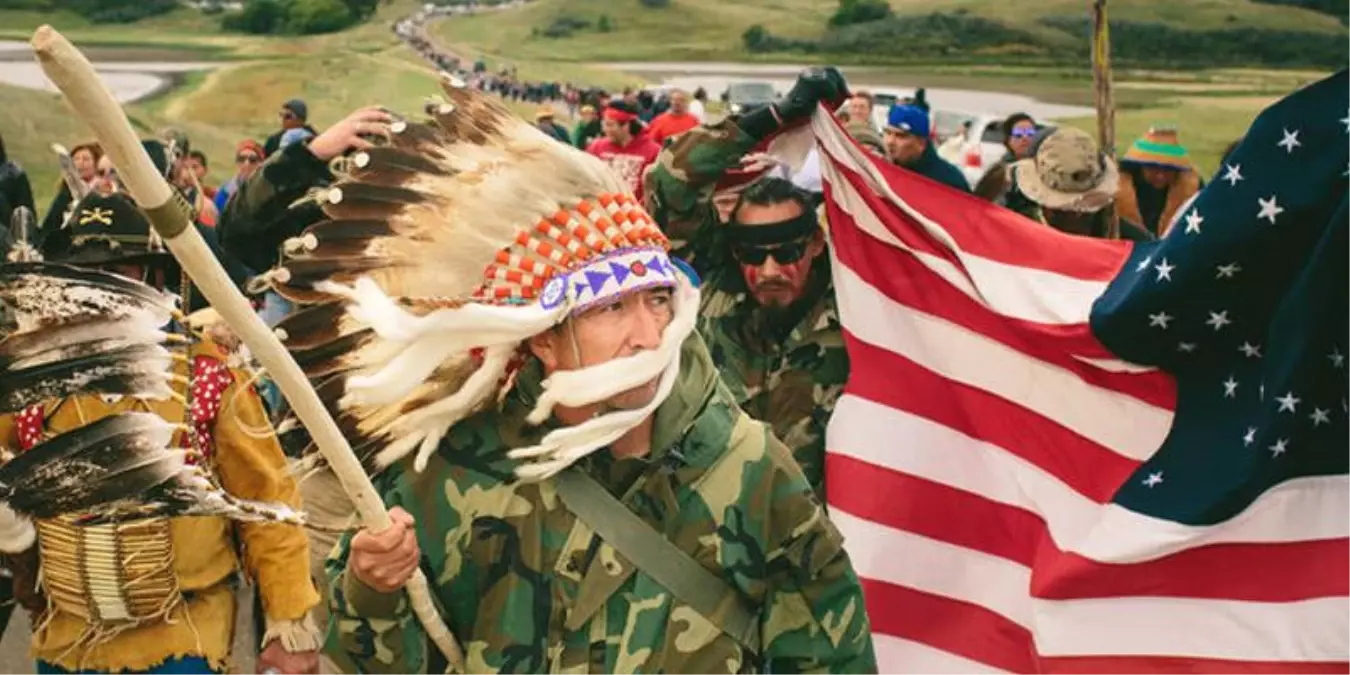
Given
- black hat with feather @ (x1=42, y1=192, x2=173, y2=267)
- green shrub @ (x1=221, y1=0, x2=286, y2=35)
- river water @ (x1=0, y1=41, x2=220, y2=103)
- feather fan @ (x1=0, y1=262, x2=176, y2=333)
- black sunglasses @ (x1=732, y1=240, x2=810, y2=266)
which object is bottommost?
river water @ (x1=0, y1=41, x2=220, y2=103)

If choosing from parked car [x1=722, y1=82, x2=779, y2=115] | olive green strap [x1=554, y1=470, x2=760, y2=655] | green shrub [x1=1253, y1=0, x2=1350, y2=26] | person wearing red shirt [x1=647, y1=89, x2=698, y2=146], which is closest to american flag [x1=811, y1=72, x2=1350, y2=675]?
olive green strap [x1=554, y1=470, x2=760, y2=655]

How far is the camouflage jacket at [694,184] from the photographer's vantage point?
5.25 m

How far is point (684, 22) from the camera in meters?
22.1

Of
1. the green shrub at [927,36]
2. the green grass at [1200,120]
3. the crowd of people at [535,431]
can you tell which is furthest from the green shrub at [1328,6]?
the crowd of people at [535,431]

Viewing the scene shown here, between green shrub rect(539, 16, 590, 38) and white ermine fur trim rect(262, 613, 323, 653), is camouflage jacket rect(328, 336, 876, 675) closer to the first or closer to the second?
white ermine fur trim rect(262, 613, 323, 653)

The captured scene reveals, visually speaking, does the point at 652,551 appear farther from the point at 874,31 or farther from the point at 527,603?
the point at 874,31

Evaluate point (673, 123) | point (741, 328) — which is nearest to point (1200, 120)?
point (673, 123)

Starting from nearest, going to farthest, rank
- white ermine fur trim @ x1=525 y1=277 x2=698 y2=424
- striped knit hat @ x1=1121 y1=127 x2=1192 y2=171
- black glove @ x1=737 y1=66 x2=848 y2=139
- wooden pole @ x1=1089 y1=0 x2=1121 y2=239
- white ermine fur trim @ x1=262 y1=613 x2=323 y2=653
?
white ermine fur trim @ x1=525 y1=277 x2=698 y2=424
white ermine fur trim @ x1=262 y1=613 x2=323 y2=653
black glove @ x1=737 y1=66 x2=848 y2=139
wooden pole @ x1=1089 y1=0 x2=1121 y2=239
striped knit hat @ x1=1121 y1=127 x2=1192 y2=171

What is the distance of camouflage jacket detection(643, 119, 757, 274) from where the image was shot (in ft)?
17.2

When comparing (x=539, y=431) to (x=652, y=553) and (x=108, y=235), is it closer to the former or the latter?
(x=652, y=553)

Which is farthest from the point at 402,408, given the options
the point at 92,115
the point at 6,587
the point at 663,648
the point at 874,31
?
the point at 874,31

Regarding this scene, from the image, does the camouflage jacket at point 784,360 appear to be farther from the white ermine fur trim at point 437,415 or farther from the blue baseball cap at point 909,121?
the blue baseball cap at point 909,121

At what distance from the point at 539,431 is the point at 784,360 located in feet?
7.16

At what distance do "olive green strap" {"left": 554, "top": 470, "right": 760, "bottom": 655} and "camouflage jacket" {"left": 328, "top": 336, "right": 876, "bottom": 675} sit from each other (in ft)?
0.06
